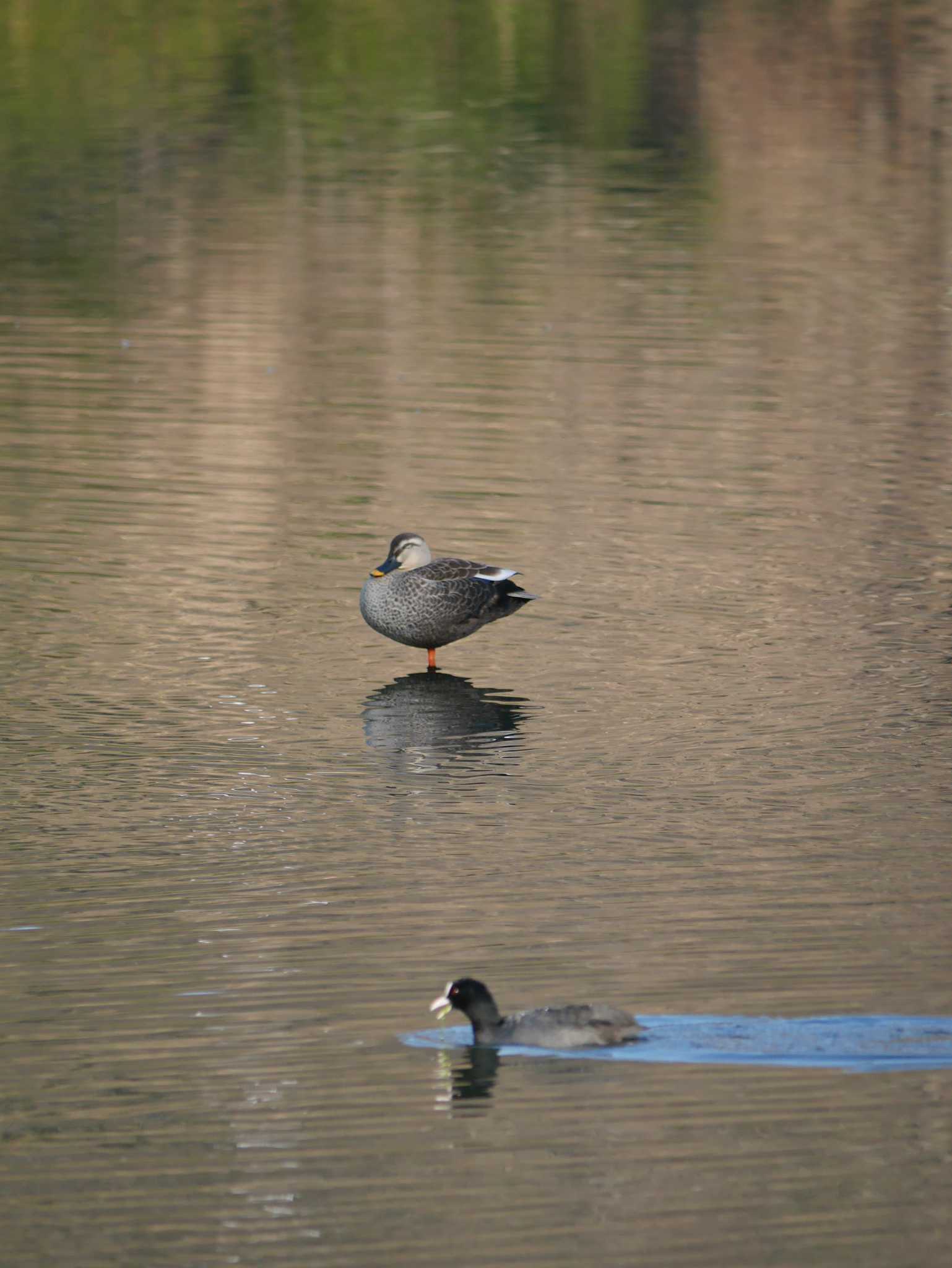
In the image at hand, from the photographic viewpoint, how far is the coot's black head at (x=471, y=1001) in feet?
30.2

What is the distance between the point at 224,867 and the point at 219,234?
23.5 metres

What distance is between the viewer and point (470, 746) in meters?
14.1

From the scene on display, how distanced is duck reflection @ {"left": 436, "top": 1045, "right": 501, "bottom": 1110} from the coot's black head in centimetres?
15

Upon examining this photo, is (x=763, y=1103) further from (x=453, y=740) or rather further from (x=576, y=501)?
(x=576, y=501)

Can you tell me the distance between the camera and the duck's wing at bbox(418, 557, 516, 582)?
1631 centimetres

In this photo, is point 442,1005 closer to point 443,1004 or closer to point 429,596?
point 443,1004

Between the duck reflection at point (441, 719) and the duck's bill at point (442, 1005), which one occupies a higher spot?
the duck's bill at point (442, 1005)

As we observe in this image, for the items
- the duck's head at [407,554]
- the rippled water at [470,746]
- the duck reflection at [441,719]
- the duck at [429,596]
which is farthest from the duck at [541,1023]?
the duck's head at [407,554]

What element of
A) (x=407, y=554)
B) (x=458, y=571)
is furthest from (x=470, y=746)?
(x=407, y=554)

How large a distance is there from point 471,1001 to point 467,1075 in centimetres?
28

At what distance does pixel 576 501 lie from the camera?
67.8ft

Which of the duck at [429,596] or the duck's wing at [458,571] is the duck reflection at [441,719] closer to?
the duck at [429,596]

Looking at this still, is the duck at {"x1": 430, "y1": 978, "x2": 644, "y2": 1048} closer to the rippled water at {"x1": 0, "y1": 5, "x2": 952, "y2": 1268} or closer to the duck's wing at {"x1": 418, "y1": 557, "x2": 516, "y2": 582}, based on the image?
the rippled water at {"x1": 0, "y1": 5, "x2": 952, "y2": 1268}

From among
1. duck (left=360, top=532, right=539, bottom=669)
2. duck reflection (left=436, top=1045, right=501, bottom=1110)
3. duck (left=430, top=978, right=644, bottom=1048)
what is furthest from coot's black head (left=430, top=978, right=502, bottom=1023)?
duck (left=360, top=532, right=539, bottom=669)
